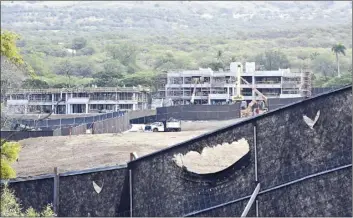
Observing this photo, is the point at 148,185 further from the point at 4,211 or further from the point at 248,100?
the point at 248,100

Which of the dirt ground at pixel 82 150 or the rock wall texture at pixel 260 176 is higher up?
the rock wall texture at pixel 260 176

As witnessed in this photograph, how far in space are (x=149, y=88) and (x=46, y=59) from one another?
50.8 meters

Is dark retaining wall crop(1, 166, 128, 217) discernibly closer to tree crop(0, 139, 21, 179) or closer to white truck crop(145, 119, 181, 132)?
tree crop(0, 139, 21, 179)

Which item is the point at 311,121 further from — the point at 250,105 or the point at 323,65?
the point at 323,65

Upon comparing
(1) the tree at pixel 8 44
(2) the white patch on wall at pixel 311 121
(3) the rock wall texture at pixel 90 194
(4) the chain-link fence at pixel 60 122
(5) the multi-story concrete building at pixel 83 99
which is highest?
(1) the tree at pixel 8 44

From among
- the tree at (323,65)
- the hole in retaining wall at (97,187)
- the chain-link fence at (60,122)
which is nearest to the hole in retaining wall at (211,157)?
the hole in retaining wall at (97,187)

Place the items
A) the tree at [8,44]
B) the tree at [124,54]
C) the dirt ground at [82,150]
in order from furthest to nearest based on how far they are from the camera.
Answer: the tree at [124,54], the dirt ground at [82,150], the tree at [8,44]

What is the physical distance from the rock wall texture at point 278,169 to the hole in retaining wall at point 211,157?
10cm

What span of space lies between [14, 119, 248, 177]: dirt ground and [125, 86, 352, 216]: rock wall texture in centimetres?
1292

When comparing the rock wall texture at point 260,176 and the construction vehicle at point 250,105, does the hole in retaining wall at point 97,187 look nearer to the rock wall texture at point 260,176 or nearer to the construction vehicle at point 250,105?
the rock wall texture at point 260,176

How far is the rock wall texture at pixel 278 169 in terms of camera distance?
21891 mm

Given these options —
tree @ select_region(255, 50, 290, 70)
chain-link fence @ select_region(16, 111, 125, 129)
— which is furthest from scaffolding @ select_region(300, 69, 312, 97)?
tree @ select_region(255, 50, 290, 70)

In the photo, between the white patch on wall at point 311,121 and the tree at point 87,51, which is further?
the tree at point 87,51

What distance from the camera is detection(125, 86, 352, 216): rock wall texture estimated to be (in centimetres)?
2189
